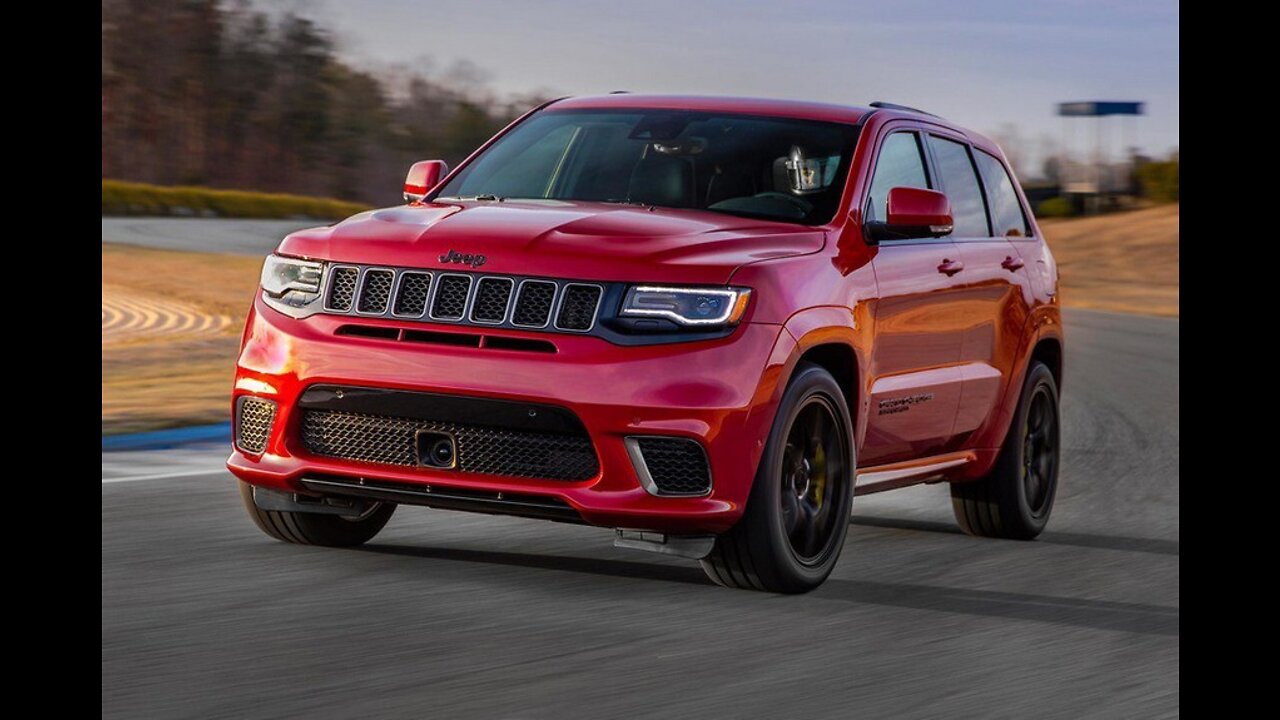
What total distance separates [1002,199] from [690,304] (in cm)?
329

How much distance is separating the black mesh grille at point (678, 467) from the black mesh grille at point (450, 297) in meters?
0.74

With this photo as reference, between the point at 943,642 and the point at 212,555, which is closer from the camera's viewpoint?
the point at 943,642

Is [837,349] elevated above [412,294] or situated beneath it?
situated beneath

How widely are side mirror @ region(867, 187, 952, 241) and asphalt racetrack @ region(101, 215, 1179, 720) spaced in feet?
4.20

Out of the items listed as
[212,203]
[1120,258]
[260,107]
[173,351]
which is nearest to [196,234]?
[212,203]

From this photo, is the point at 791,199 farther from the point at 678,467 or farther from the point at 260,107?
the point at 260,107

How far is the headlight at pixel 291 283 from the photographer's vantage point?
708 centimetres

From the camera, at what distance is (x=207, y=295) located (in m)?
30.6

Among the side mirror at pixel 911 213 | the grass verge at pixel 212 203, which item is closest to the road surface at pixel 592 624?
the side mirror at pixel 911 213

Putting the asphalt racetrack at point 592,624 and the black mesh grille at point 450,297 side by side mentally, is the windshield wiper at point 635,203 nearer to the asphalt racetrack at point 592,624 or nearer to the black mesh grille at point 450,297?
the black mesh grille at point 450,297
